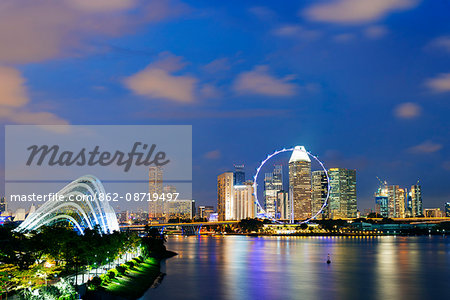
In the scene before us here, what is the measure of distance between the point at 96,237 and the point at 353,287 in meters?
29.6

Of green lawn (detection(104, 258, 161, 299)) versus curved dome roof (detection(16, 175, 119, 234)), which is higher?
curved dome roof (detection(16, 175, 119, 234))

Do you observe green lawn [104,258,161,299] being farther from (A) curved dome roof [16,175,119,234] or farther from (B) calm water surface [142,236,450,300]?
(A) curved dome roof [16,175,119,234]

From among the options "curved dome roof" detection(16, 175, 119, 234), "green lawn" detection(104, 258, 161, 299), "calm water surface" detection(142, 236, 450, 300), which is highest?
"curved dome roof" detection(16, 175, 119, 234)

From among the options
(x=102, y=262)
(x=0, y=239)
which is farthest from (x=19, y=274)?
(x=0, y=239)

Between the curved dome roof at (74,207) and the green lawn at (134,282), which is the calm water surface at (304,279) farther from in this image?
the curved dome roof at (74,207)

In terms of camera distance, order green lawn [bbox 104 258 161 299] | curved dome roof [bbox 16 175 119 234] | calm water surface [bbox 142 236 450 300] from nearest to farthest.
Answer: green lawn [bbox 104 258 161 299] → calm water surface [bbox 142 236 450 300] → curved dome roof [bbox 16 175 119 234]

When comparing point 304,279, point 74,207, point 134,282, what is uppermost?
point 74,207

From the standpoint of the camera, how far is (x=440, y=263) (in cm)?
9256

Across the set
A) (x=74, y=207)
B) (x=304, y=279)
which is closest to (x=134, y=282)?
(x=304, y=279)

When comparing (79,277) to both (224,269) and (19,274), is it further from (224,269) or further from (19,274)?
(224,269)

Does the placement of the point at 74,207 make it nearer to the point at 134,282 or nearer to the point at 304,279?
the point at 134,282

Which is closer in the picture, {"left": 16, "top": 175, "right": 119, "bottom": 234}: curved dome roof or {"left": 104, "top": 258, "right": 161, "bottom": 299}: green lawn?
{"left": 104, "top": 258, "right": 161, "bottom": 299}: green lawn

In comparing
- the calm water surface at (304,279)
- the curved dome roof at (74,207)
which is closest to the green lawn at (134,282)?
the calm water surface at (304,279)

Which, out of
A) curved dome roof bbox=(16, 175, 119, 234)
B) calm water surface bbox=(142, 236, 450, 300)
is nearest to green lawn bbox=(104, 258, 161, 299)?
calm water surface bbox=(142, 236, 450, 300)
